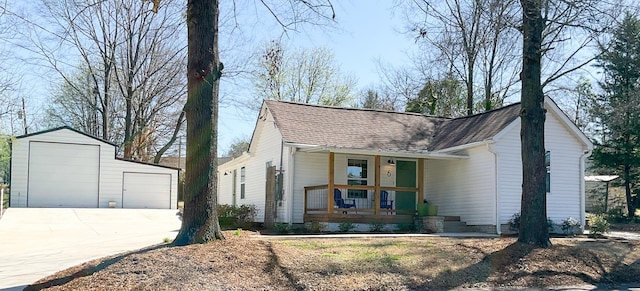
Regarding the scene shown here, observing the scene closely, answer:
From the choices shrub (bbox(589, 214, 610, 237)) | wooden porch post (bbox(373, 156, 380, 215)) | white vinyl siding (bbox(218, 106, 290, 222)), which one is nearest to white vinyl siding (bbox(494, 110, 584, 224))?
shrub (bbox(589, 214, 610, 237))

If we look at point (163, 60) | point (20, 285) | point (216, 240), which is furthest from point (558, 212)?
point (163, 60)

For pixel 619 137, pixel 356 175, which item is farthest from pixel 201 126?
pixel 619 137

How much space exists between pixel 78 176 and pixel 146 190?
3.55 m

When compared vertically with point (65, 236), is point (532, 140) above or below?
above

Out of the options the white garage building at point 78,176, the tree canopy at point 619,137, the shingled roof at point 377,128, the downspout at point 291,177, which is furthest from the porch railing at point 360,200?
the white garage building at point 78,176

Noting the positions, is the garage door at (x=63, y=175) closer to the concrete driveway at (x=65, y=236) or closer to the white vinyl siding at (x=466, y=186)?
the concrete driveway at (x=65, y=236)

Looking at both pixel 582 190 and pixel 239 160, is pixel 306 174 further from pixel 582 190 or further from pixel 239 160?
pixel 582 190

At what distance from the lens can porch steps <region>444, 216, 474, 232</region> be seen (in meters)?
18.8

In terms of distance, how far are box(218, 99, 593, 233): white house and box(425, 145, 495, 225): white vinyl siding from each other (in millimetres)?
34

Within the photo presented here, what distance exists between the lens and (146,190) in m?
30.8

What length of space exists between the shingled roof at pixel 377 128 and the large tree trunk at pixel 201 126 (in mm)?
7275

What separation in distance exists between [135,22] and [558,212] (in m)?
25.9

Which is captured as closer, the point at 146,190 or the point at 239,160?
the point at 239,160

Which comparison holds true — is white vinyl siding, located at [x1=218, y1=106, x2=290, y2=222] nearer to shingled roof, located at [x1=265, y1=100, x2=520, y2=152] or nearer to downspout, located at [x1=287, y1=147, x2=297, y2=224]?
downspout, located at [x1=287, y1=147, x2=297, y2=224]
